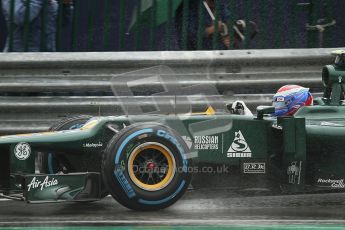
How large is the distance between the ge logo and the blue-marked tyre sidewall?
692mm

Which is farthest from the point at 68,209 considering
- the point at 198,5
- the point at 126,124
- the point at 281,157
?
the point at 198,5

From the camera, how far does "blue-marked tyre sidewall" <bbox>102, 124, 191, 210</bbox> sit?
21.8 feet

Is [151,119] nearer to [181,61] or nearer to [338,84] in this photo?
[338,84]

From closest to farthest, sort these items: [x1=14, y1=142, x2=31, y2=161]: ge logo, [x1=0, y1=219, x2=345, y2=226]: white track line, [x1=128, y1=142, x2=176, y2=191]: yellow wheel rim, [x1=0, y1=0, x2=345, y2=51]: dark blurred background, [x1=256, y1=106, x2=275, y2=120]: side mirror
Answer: [x1=0, y1=219, x2=345, y2=226]: white track line, [x1=128, y1=142, x2=176, y2=191]: yellow wheel rim, [x1=14, y1=142, x2=31, y2=161]: ge logo, [x1=256, y1=106, x2=275, y2=120]: side mirror, [x1=0, y1=0, x2=345, y2=51]: dark blurred background

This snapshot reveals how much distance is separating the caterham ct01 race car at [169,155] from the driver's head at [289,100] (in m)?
0.24

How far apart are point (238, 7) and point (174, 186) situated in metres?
3.78

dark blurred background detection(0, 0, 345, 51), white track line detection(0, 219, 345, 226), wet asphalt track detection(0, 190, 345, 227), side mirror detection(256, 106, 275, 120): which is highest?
dark blurred background detection(0, 0, 345, 51)

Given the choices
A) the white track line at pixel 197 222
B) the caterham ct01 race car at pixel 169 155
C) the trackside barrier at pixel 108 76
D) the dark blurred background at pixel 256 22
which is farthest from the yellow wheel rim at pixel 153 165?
the dark blurred background at pixel 256 22

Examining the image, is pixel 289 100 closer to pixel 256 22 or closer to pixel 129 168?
pixel 129 168

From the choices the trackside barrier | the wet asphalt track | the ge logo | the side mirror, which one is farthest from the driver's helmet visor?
the ge logo

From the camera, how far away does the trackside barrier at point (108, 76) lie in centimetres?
952

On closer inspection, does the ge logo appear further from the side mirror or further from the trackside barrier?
the trackside barrier

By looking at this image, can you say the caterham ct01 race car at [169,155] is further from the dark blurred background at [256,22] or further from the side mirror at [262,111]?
the dark blurred background at [256,22]

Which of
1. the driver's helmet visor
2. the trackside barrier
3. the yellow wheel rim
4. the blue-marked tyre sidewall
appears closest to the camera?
the blue-marked tyre sidewall
